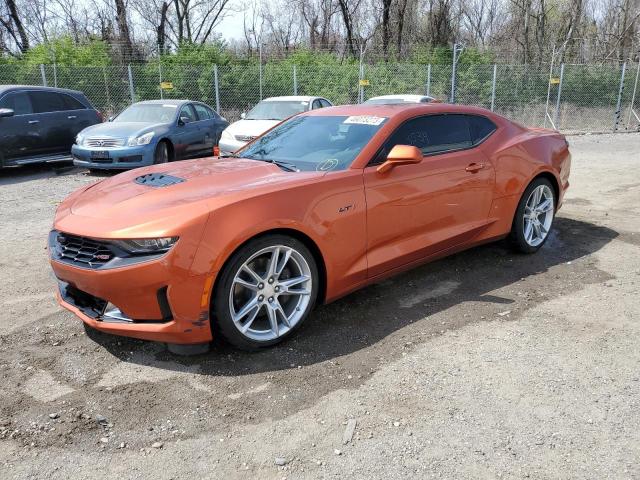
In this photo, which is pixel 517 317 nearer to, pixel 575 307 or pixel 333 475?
pixel 575 307

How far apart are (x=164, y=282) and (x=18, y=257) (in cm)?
309

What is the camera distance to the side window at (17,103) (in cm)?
1011

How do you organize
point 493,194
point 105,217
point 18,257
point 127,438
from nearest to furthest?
point 127,438
point 105,217
point 493,194
point 18,257

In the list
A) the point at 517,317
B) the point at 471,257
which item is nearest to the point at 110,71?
the point at 471,257

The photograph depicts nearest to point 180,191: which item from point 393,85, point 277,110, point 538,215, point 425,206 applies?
point 425,206

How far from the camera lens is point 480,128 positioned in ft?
16.0

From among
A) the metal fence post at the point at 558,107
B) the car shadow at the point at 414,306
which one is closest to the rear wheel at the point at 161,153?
the car shadow at the point at 414,306

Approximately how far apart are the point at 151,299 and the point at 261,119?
907cm

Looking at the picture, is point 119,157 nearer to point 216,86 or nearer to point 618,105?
point 216,86

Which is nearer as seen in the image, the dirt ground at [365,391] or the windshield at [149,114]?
the dirt ground at [365,391]

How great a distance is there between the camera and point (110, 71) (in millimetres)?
17500

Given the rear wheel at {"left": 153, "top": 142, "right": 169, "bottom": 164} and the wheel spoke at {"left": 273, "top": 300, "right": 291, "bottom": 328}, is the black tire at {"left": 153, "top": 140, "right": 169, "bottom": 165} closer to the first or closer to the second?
the rear wheel at {"left": 153, "top": 142, "right": 169, "bottom": 164}

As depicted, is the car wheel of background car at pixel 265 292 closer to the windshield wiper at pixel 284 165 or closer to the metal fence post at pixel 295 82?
the windshield wiper at pixel 284 165

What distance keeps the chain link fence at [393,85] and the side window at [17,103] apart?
6.92m
